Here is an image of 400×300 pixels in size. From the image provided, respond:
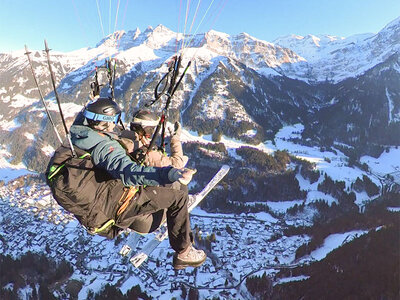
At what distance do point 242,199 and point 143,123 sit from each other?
77589mm

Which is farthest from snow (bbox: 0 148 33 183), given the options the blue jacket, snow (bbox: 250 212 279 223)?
the blue jacket

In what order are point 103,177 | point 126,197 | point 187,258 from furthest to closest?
1. point 187,258
2. point 126,197
3. point 103,177

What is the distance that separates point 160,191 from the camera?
512 cm

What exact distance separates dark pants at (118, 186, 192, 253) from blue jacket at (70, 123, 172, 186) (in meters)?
1.30

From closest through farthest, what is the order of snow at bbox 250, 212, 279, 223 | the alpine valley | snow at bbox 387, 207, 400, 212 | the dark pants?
the dark pants < the alpine valley < snow at bbox 387, 207, 400, 212 < snow at bbox 250, 212, 279, 223

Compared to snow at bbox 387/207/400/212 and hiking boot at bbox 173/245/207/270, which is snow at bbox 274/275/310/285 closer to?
snow at bbox 387/207/400/212

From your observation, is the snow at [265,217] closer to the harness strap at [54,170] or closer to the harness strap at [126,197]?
the harness strap at [126,197]

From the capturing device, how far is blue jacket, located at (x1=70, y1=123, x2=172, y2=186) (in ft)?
11.5

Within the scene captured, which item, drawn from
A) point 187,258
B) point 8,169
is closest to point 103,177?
point 187,258

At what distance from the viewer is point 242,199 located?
263 ft

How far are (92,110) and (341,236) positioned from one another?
60.4 m

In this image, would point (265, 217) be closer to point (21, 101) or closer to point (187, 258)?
point (187, 258)

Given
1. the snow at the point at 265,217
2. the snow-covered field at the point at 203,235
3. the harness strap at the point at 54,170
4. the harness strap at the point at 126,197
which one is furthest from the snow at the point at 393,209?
the harness strap at the point at 54,170

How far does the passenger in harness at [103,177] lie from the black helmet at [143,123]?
4.72ft
